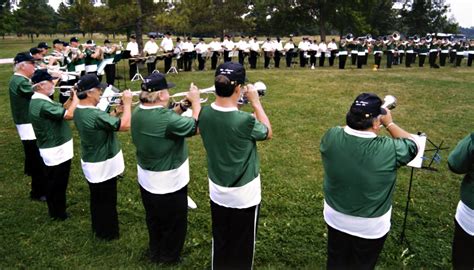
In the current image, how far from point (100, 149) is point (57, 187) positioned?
116cm

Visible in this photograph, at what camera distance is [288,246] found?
15.4ft

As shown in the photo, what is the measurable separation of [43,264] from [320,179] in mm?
4307

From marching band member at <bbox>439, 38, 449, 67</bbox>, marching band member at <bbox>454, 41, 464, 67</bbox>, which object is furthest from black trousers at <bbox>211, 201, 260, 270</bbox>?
marching band member at <bbox>454, 41, 464, 67</bbox>

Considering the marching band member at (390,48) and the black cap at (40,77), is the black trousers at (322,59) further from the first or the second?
the black cap at (40,77)

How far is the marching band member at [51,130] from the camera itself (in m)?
4.62

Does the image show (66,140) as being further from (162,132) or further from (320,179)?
(320,179)

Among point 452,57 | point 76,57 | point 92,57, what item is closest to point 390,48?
point 452,57

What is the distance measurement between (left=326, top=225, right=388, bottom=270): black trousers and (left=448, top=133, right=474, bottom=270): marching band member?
2.43ft

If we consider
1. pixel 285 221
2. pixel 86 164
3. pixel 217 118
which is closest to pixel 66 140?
pixel 86 164

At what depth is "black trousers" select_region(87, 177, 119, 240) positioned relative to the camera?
450 centimetres

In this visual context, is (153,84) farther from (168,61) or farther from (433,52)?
(433,52)

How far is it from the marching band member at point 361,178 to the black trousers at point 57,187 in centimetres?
335

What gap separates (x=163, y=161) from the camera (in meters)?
3.81

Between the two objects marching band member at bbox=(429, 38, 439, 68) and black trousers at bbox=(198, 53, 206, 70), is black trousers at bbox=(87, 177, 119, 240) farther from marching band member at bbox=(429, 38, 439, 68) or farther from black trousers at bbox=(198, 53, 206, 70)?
marching band member at bbox=(429, 38, 439, 68)
